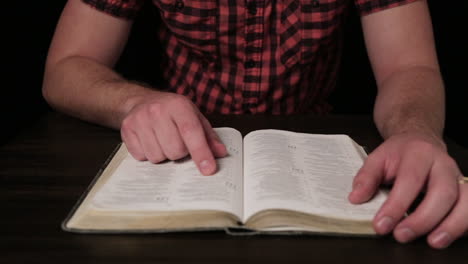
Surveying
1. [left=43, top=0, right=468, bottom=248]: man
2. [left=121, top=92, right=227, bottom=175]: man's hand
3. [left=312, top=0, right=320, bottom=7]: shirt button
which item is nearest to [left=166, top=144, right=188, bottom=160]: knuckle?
[left=121, top=92, right=227, bottom=175]: man's hand

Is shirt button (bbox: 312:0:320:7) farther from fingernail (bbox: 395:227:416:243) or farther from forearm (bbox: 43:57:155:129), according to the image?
fingernail (bbox: 395:227:416:243)

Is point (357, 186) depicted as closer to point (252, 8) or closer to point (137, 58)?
point (252, 8)

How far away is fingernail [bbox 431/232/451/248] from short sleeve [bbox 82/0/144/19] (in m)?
0.88

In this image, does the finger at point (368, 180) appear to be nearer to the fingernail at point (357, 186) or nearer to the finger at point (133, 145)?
the fingernail at point (357, 186)

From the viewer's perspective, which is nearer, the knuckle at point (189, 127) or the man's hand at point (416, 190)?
the man's hand at point (416, 190)

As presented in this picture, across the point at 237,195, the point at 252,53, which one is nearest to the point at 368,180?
the point at 237,195

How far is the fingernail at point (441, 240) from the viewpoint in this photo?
1.73 feet

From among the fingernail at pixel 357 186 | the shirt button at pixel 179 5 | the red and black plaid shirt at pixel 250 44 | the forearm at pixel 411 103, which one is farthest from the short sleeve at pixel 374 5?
the fingernail at pixel 357 186

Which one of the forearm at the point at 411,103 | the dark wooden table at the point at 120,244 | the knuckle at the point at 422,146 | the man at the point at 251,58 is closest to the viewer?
the dark wooden table at the point at 120,244

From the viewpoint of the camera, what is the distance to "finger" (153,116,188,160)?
0.68 m

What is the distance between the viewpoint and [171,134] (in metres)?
0.68

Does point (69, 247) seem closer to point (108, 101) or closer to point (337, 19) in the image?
point (108, 101)

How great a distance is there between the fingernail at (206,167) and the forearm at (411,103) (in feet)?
1.12

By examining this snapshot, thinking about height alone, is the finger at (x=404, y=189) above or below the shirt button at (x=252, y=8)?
below
